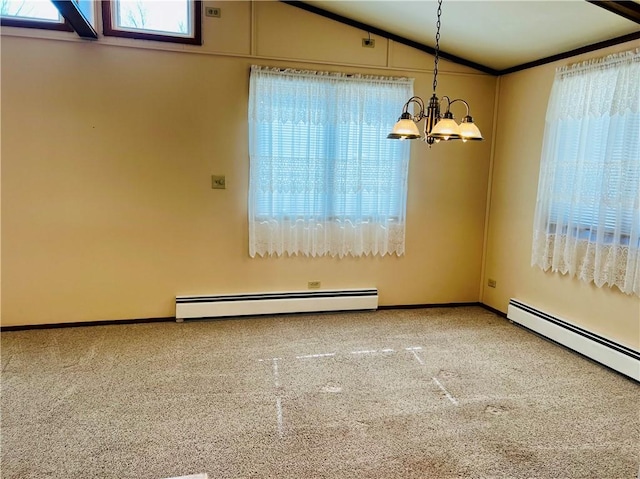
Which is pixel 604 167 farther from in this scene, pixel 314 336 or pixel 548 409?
pixel 314 336

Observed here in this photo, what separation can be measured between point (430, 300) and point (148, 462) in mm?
3459

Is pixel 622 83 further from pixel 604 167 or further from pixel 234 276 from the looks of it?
pixel 234 276

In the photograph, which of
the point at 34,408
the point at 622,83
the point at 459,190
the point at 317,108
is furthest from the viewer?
the point at 459,190

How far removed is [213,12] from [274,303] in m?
2.83

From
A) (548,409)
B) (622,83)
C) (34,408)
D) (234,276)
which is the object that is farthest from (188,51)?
(548,409)

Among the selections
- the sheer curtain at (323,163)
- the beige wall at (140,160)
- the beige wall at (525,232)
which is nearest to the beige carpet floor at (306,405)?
the beige wall at (525,232)

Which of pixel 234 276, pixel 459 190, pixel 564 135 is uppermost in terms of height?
pixel 564 135

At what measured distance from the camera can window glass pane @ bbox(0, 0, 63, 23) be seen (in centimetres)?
355

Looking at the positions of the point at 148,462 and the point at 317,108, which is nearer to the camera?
the point at 148,462

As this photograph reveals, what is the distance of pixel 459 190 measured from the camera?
4.71 metres

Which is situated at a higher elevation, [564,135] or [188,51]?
[188,51]

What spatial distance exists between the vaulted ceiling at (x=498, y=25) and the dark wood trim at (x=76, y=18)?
1.81 meters

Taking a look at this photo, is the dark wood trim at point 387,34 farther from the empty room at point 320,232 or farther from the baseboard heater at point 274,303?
the baseboard heater at point 274,303

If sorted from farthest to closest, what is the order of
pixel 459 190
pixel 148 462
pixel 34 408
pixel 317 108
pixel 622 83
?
1. pixel 459 190
2. pixel 317 108
3. pixel 622 83
4. pixel 34 408
5. pixel 148 462
